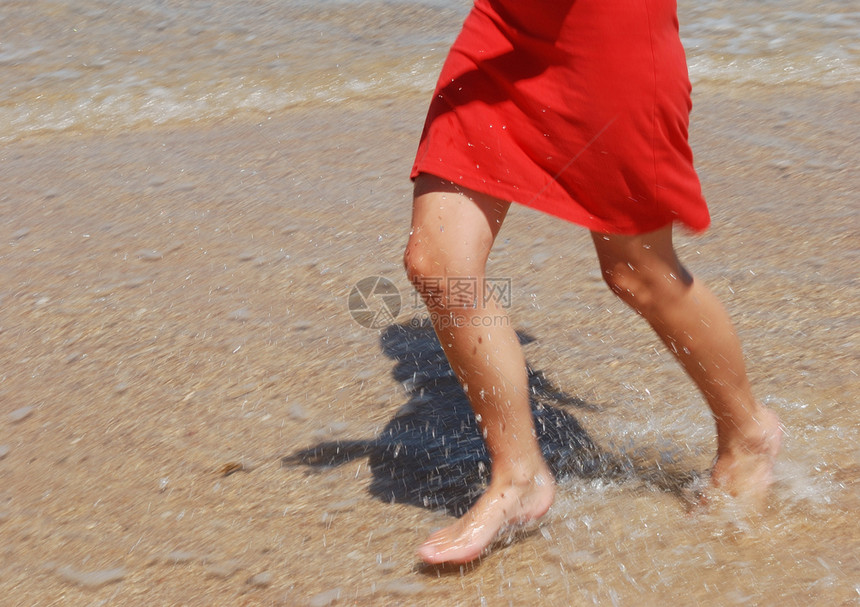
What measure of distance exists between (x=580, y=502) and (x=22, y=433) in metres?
1.44

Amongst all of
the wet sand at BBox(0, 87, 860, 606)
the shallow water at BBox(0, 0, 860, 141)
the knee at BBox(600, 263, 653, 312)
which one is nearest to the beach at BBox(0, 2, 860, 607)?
the wet sand at BBox(0, 87, 860, 606)

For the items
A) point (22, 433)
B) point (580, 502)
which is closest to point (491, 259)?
point (580, 502)

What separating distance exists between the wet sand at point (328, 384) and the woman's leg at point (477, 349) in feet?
0.25

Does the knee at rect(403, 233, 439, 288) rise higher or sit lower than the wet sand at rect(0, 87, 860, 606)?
higher

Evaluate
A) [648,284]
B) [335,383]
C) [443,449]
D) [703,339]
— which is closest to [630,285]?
[648,284]

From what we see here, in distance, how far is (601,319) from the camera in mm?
2693

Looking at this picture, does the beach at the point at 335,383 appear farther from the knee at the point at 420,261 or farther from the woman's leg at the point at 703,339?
the knee at the point at 420,261

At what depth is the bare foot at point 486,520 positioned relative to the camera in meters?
1.74

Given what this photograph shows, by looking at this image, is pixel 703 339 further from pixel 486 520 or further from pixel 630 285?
pixel 486 520

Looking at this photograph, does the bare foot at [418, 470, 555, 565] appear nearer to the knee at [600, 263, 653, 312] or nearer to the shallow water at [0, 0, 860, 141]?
the knee at [600, 263, 653, 312]

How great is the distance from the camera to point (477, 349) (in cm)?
171

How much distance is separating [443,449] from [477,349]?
544 mm

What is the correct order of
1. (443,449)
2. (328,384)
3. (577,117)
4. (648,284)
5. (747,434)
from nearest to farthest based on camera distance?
1. (577,117)
2. (648,284)
3. (747,434)
4. (443,449)
5. (328,384)

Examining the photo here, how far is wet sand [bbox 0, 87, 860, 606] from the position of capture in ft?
5.80
